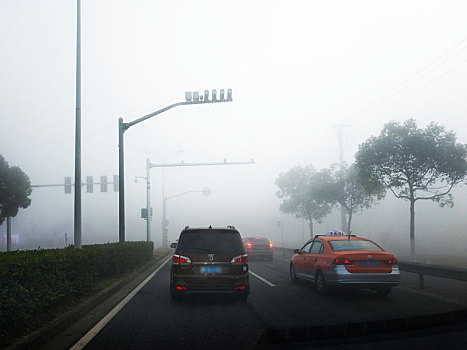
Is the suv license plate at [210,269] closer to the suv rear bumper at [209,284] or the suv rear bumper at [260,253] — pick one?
the suv rear bumper at [209,284]

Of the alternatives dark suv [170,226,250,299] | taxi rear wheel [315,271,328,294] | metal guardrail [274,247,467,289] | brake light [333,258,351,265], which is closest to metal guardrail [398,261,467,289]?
metal guardrail [274,247,467,289]

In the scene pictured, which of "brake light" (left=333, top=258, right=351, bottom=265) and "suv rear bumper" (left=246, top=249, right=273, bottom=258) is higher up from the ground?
"brake light" (left=333, top=258, right=351, bottom=265)

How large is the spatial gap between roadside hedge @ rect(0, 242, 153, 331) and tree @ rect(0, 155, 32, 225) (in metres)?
27.1

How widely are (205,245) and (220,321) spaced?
93.1 inches

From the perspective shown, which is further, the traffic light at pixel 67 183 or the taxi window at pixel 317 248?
the traffic light at pixel 67 183

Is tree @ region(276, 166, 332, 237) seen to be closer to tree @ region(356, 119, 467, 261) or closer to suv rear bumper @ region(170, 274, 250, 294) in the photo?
tree @ region(356, 119, 467, 261)

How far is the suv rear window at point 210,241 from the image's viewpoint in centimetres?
955

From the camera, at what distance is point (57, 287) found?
7879 mm

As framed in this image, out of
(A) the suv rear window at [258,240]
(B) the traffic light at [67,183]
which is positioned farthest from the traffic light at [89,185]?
(A) the suv rear window at [258,240]

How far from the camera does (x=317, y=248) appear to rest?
459 inches

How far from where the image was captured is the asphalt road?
19.6ft

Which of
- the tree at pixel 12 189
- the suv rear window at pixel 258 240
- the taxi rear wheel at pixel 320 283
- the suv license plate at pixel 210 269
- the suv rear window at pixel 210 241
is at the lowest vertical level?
the suv rear window at pixel 258 240

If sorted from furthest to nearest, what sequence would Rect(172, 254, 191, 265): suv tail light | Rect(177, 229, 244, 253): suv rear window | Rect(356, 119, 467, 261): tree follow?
Rect(356, 119, 467, 261): tree
Rect(177, 229, 244, 253): suv rear window
Rect(172, 254, 191, 265): suv tail light

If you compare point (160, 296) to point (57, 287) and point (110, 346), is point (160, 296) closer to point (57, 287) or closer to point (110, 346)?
point (57, 287)
